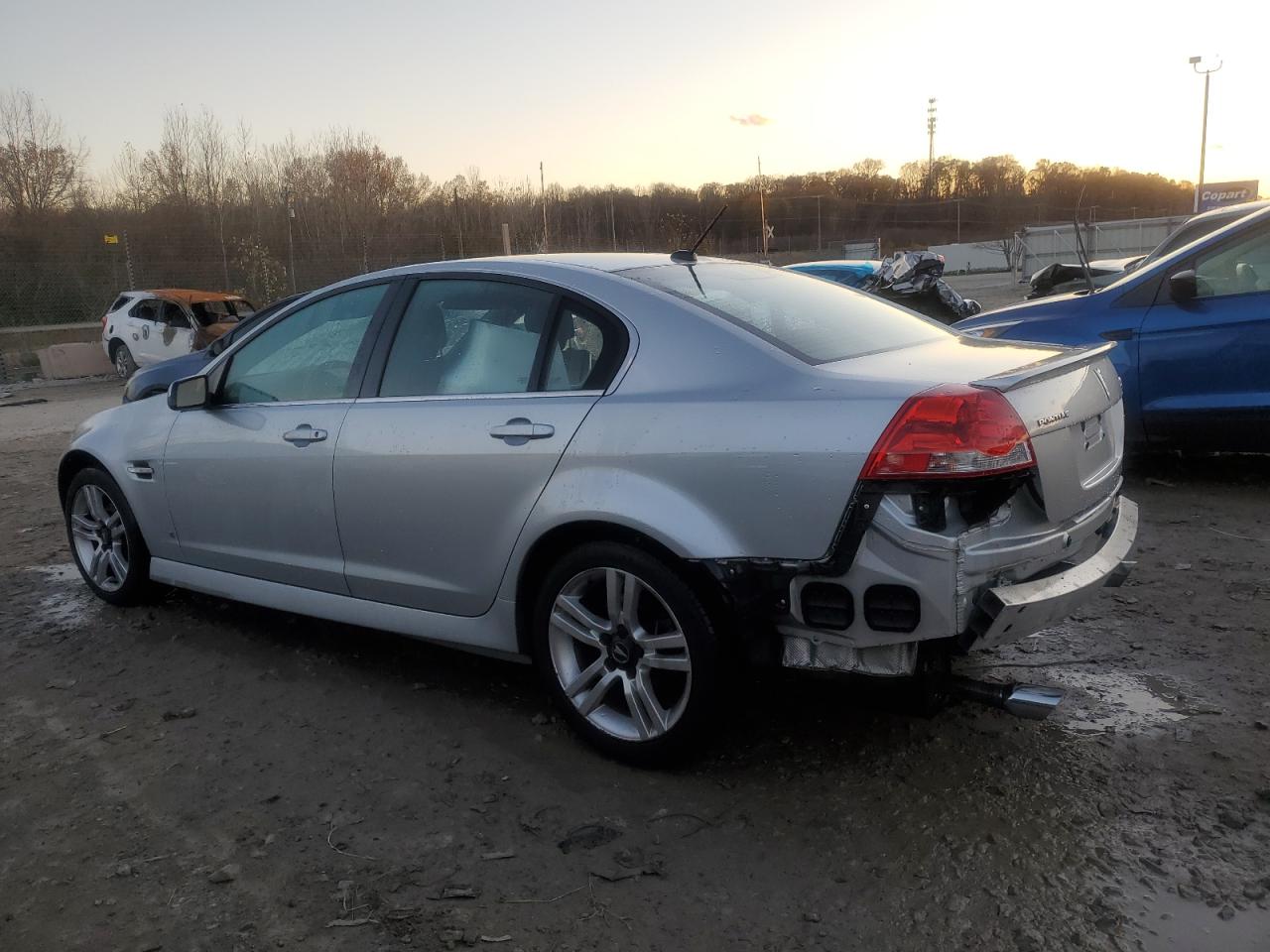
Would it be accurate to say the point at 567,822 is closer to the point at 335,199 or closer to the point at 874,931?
the point at 874,931

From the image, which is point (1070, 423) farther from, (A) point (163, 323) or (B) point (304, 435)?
(A) point (163, 323)

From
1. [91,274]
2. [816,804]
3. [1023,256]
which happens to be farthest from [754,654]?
[1023,256]

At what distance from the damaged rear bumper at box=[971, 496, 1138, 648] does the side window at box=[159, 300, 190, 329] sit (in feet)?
58.5

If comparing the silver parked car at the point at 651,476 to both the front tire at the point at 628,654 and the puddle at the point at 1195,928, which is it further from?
the puddle at the point at 1195,928

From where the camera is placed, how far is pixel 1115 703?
3434 millimetres

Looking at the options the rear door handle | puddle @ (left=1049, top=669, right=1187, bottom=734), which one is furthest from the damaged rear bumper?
the rear door handle

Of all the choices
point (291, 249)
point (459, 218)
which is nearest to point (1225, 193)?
point (459, 218)

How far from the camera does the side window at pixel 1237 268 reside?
5.82 metres

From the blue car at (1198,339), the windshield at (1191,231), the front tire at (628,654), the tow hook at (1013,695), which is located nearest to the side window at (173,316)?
the windshield at (1191,231)

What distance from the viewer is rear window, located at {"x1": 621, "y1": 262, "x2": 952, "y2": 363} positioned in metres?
3.14

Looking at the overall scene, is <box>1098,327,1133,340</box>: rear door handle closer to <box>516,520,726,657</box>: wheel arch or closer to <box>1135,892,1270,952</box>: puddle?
<box>516,520,726,657</box>: wheel arch

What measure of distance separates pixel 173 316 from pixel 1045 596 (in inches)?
729

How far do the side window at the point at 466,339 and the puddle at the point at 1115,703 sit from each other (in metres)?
2.14

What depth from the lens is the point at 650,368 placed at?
3.05 meters
